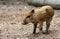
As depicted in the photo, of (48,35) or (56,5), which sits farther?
(56,5)

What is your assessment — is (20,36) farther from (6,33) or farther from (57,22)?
(57,22)

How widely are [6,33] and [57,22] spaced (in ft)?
6.85

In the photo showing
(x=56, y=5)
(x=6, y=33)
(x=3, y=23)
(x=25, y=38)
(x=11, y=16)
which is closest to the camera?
(x=25, y=38)

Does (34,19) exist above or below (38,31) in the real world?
above

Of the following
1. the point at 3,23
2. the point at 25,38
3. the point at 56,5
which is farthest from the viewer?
the point at 56,5

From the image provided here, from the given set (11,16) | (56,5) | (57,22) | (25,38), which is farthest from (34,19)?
(56,5)

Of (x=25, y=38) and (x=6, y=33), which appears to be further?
(x=6, y=33)

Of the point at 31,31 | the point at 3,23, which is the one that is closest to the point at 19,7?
the point at 3,23

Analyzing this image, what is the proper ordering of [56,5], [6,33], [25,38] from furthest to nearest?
1. [56,5]
2. [6,33]
3. [25,38]

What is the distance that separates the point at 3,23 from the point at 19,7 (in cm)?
311

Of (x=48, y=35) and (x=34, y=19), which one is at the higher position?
(x=34, y=19)

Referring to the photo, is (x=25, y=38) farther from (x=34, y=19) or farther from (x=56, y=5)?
(x=56, y=5)

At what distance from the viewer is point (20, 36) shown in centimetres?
628

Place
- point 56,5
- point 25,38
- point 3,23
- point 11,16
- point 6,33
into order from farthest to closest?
point 56,5 → point 11,16 → point 3,23 → point 6,33 → point 25,38
